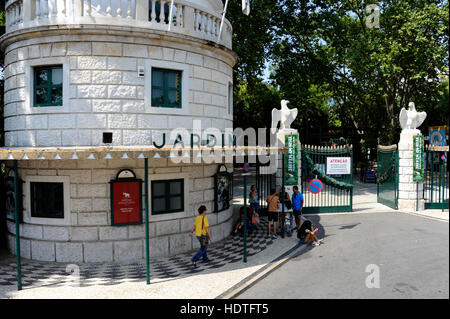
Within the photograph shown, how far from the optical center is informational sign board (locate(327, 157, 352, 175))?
16.0 metres

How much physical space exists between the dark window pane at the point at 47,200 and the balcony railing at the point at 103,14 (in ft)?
15.6

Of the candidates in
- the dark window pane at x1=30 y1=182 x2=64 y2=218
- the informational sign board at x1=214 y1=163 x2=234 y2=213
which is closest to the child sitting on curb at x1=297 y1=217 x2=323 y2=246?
the informational sign board at x1=214 y1=163 x2=234 y2=213

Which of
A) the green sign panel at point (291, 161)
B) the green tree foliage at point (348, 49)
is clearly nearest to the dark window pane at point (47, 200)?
the green sign panel at point (291, 161)

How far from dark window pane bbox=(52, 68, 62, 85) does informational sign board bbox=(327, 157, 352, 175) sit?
11.5m

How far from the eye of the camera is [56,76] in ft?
33.7

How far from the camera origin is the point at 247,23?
72.8 ft

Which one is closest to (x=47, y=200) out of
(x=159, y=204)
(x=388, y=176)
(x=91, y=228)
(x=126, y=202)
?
(x=91, y=228)

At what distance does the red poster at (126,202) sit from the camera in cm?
1012

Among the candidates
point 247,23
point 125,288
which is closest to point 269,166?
point 125,288

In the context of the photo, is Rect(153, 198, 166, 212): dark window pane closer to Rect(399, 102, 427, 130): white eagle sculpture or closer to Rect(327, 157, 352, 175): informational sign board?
Rect(327, 157, 352, 175): informational sign board

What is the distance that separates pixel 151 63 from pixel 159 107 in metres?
1.33

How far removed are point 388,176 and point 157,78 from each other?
12721 millimetres

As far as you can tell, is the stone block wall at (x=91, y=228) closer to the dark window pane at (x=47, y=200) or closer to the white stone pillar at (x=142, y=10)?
the dark window pane at (x=47, y=200)

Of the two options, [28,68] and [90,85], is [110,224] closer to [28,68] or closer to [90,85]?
[90,85]
